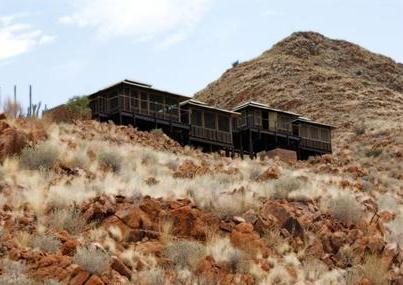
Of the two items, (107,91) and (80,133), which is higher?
(107,91)

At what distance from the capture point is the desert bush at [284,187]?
18500mm

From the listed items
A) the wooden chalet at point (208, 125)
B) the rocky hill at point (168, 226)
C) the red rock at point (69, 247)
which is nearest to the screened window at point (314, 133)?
the wooden chalet at point (208, 125)

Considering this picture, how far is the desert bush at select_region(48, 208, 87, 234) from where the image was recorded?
538 inches

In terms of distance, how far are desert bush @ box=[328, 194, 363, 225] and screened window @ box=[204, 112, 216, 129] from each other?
3376cm

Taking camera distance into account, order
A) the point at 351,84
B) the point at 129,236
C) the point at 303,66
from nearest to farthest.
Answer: the point at 129,236
the point at 351,84
the point at 303,66

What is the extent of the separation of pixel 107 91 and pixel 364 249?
1314 inches

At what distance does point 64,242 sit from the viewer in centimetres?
1266

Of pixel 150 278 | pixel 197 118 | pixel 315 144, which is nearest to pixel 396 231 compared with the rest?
pixel 150 278

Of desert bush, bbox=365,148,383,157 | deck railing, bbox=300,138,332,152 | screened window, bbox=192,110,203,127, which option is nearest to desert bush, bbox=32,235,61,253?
screened window, bbox=192,110,203,127

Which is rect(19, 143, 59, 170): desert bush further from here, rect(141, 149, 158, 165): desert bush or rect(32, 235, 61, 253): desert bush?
rect(32, 235, 61, 253): desert bush

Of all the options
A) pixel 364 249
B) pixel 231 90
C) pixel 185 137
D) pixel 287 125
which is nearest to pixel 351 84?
pixel 231 90

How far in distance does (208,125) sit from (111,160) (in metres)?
31.2

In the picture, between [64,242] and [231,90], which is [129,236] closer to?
[64,242]

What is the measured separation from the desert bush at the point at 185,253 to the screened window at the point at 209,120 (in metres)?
38.0
